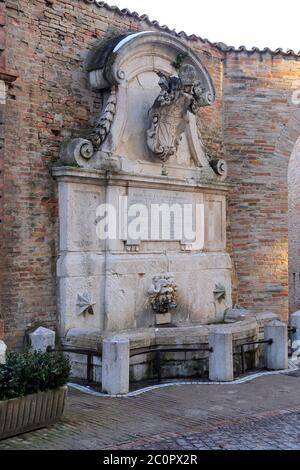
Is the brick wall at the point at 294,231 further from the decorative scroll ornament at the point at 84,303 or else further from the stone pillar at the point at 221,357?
the decorative scroll ornament at the point at 84,303

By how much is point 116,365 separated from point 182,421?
1.50 meters

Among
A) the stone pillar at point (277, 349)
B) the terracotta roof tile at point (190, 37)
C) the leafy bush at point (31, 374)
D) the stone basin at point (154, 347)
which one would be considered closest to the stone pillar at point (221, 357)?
the stone basin at point (154, 347)

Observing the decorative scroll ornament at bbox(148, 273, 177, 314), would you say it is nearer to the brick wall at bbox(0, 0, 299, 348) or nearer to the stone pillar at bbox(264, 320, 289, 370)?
the stone pillar at bbox(264, 320, 289, 370)

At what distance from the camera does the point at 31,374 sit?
648cm

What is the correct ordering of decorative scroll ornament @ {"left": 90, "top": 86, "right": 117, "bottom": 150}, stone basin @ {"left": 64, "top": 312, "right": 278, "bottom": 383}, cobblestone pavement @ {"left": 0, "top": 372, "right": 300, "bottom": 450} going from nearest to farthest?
cobblestone pavement @ {"left": 0, "top": 372, "right": 300, "bottom": 450} → stone basin @ {"left": 64, "top": 312, "right": 278, "bottom": 383} → decorative scroll ornament @ {"left": 90, "top": 86, "right": 117, "bottom": 150}

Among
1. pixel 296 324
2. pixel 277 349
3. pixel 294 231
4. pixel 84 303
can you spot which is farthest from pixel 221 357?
pixel 294 231

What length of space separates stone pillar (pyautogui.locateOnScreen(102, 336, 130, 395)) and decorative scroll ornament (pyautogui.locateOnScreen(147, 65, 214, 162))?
369 centimetres

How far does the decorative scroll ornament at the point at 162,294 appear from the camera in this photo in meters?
A: 10.5

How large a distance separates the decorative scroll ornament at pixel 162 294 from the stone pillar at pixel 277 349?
5.51 ft

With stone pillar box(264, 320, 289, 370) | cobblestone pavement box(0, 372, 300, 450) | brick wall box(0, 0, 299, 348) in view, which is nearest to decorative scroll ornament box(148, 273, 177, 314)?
stone pillar box(264, 320, 289, 370)

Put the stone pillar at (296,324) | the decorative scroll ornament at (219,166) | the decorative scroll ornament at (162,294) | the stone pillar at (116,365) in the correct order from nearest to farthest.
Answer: the stone pillar at (116,365) → the decorative scroll ornament at (162,294) → the stone pillar at (296,324) → the decorative scroll ornament at (219,166)

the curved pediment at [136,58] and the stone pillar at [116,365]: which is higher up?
the curved pediment at [136,58]

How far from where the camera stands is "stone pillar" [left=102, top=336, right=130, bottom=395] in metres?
8.30
